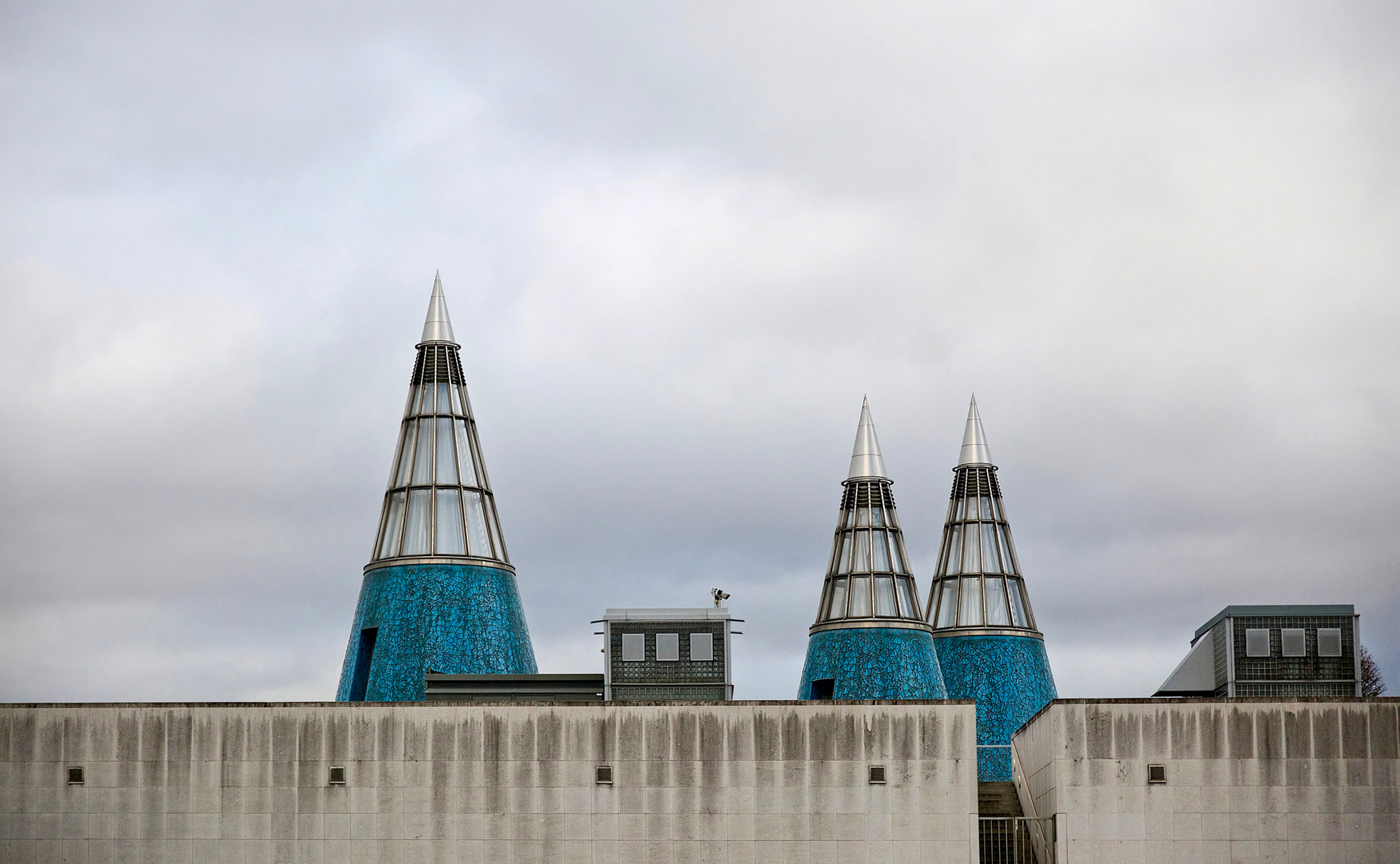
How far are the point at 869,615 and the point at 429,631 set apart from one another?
1154 centimetres

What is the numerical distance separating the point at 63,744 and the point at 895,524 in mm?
23582

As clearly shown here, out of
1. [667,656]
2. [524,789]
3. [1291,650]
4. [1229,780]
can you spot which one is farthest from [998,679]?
[524,789]

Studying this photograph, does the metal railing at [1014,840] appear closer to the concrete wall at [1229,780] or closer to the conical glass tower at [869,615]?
the concrete wall at [1229,780]

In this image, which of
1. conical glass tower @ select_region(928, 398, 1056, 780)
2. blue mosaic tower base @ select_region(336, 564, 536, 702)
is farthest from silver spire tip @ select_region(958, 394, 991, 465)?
blue mosaic tower base @ select_region(336, 564, 536, 702)

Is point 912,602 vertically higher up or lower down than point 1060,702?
higher up

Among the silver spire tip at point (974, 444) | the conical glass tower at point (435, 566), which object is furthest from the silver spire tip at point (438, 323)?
the silver spire tip at point (974, 444)

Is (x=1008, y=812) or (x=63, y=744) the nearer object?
(x=63, y=744)

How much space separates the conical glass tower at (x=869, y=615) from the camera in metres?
47.1

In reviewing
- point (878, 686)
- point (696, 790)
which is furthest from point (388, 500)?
point (696, 790)

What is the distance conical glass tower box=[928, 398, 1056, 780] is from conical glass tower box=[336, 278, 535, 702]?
1264 centimetres

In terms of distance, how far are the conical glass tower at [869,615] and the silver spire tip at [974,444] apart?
4301mm

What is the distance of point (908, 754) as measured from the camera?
105 ft

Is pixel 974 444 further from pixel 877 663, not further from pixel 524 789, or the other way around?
pixel 524 789

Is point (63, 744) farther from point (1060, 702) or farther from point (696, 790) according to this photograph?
point (1060, 702)
